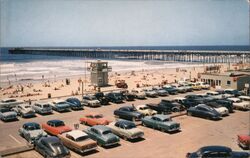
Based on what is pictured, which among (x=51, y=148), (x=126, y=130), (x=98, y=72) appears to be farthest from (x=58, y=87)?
(x=51, y=148)

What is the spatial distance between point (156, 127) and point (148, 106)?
6855 mm

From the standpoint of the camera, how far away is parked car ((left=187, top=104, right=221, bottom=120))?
26.5 meters

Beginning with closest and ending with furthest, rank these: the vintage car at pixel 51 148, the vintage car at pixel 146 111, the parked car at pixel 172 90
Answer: the vintage car at pixel 51 148
the vintage car at pixel 146 111
the parked car at pixel 172 90

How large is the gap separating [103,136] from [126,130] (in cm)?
Result: 205

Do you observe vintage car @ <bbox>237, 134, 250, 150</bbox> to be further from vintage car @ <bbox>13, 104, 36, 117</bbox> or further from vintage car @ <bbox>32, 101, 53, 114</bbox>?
vintage car @ <bbox>13, 104, 36, 117</bbox>

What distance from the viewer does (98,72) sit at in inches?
1961

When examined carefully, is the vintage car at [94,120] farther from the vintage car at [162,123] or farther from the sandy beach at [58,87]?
the sandy beach at [58,87]

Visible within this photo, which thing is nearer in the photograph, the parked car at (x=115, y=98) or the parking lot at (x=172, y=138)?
the parking lot at (x=172, y=138)

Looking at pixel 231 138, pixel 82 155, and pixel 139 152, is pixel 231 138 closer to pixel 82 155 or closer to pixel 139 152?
pixel 139 152

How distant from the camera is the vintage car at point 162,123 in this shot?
22.6 meters

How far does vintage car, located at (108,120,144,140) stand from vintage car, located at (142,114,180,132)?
7.76ft

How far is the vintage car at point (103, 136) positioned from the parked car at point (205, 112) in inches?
409

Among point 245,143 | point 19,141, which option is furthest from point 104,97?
point 245,143

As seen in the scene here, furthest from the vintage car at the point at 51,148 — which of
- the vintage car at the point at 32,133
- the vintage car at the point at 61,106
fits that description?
the vintage car at the point at 61,106
